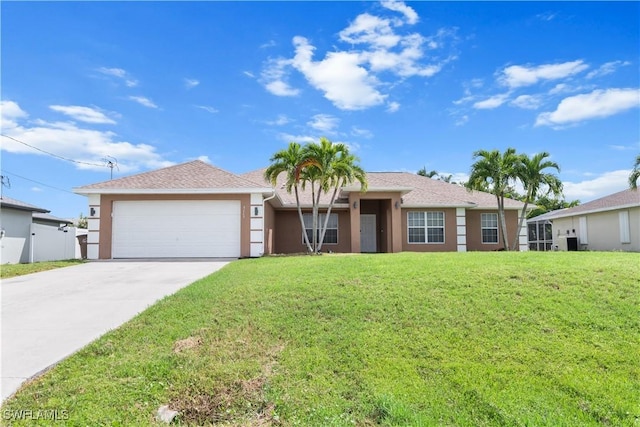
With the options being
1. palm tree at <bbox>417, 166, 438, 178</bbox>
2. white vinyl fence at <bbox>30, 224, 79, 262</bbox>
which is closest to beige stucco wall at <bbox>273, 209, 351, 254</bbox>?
white vinyl fence at <bbox>30, 224, 79, 262</bbox>

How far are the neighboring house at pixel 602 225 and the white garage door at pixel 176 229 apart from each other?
65.5 feet

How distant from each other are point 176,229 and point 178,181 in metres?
2.11

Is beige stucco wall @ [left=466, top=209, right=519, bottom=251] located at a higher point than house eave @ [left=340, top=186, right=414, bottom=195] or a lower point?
lower

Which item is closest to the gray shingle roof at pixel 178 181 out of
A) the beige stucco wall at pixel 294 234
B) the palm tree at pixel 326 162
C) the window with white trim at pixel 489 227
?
the palm tree at pixel 326 162

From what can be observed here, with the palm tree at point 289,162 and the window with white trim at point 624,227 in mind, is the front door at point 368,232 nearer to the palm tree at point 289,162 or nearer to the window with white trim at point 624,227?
the palm tree at point 289,162

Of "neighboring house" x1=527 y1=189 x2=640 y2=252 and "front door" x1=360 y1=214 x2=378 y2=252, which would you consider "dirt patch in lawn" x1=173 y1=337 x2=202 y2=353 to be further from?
"neighboring house" x1=527 y1=189 x2=640 y2=252

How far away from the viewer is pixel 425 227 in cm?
2083

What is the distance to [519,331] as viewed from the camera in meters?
5.57

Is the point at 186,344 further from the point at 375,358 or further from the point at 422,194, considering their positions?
the point at 422,194

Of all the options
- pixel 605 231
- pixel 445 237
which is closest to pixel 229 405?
pixel 445 237

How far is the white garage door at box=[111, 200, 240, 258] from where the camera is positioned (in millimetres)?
16484

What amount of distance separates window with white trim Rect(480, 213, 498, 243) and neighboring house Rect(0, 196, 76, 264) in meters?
23.6

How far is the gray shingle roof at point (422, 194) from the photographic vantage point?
65.8 feet

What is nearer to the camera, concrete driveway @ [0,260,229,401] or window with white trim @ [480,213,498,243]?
concrete driveway @ [0,260,229,401]
